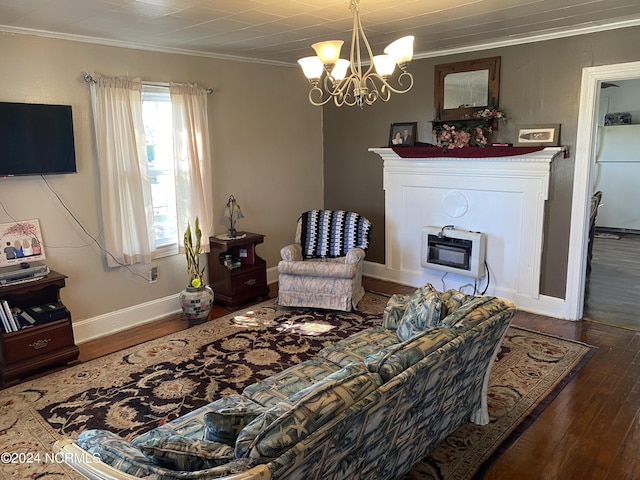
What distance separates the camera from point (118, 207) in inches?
165

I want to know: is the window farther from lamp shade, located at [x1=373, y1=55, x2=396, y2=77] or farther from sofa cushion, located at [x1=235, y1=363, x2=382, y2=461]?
sofa cushion, located at [x1=235, y1=363, x2=382, y2=461]

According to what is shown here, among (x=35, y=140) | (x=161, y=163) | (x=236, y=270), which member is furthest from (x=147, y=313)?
(x=35, y=140)

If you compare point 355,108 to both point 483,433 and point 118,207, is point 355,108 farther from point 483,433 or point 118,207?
point 483,433

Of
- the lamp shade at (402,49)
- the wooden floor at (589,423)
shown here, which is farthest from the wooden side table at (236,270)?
the lamp shade at (402,49)

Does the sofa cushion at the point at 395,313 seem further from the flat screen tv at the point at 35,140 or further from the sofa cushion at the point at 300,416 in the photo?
the flat screen tv at the point at 35,140

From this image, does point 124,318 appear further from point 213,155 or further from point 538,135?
point 538,135

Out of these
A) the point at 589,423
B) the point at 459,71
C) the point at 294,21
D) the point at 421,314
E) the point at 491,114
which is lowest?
the point at 589,423

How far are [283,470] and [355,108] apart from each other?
488cm

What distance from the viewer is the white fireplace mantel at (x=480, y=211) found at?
453 centimetres

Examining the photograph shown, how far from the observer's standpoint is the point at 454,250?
197 inches

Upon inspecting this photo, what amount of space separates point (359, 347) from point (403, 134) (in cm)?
306

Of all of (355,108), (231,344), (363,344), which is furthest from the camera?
(355,108)

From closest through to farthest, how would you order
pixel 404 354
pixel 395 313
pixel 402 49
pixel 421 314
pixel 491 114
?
pixel 404 354 → pixel 402 49 → pixel 421 314 → pixel 395 313 → pixel 491 114

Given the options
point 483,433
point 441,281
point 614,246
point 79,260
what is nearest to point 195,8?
point 79,260
